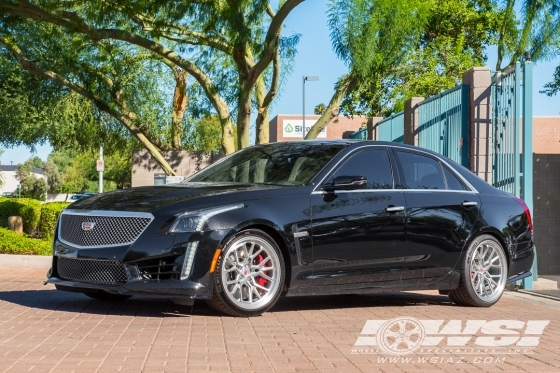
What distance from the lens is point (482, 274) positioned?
10.6 metres

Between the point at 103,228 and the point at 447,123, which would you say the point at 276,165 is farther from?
the point at 447,123

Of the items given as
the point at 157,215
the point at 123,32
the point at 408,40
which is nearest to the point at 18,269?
the point at 123,32

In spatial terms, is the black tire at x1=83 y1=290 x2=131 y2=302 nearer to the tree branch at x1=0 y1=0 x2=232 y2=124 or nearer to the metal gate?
the metal gate

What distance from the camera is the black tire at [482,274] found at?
10.4 m

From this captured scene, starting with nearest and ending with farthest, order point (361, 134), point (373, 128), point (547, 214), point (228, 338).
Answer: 1. point (228, 338)
2. point (547, 214)
3. point (373, 128)
4. point (361, 134)

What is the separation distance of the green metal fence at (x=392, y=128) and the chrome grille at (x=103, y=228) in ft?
37.3

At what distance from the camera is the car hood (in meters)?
8.86

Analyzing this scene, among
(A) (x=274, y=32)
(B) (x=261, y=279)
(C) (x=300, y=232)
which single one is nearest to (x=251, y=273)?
(B) (x=261, y=279)

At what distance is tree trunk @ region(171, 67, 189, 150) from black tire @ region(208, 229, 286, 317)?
874 inches

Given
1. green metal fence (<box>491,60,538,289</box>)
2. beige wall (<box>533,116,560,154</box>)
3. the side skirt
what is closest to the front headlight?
the side skirt

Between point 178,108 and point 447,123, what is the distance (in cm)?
1759

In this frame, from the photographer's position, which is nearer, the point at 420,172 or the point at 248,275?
the point at 248,275

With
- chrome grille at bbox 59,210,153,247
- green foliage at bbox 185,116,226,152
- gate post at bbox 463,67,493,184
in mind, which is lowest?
chrome grille at bbox 59,210,153,247

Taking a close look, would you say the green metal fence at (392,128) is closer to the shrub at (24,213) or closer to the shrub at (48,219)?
the shrub at (48,219)
